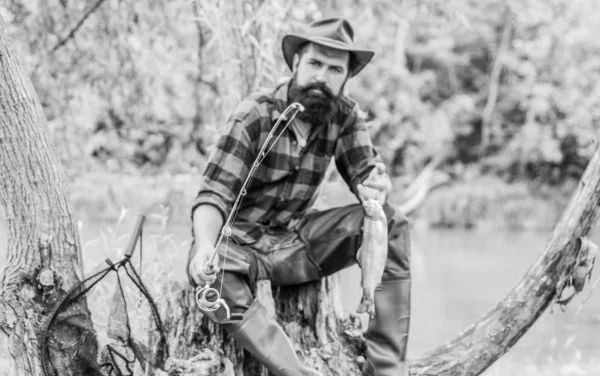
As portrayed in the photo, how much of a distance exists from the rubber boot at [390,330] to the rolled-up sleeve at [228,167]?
2.44 ft

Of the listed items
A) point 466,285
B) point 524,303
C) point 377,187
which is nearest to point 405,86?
point 466,285

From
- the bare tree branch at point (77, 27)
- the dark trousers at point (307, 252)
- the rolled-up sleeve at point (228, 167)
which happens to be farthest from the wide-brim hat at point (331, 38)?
the bare tree branch at point (77, 27)

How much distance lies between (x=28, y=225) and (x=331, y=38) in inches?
55.8

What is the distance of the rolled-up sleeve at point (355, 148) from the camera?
3232mm

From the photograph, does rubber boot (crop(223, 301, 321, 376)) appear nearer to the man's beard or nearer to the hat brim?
the man's beard

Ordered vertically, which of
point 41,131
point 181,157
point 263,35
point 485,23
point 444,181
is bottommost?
point 444,181

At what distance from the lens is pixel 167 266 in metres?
4.48

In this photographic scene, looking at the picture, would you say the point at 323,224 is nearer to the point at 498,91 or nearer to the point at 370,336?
the point at 370,336

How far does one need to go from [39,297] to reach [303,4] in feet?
9.66

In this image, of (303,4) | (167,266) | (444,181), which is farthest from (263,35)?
(444,181)

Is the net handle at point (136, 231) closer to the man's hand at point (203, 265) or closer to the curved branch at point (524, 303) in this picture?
the man's hand at point (203, 265)

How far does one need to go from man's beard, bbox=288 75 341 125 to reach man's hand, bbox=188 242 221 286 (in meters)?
0.73

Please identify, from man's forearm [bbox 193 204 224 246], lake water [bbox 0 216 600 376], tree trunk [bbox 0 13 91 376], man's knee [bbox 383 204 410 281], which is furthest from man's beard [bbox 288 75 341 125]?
lake water [bbox 0 216 600 376]

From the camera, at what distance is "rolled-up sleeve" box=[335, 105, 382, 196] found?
127 inches
